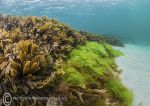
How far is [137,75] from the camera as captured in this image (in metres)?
8.98

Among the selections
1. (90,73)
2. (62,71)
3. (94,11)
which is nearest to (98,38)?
(90,73)

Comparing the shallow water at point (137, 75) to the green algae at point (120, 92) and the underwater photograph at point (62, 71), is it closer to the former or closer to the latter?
the underwater photograph at point (62, 71)

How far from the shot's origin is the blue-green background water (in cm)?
2741

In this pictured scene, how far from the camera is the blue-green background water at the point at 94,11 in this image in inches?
1079

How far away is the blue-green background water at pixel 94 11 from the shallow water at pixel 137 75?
15376 mm

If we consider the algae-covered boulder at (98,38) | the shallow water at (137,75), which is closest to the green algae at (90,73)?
the shallow water at (137,75)

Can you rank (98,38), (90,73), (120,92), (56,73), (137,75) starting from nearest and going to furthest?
(56,73), (120,92), (90,73), (137,75), (98,38)

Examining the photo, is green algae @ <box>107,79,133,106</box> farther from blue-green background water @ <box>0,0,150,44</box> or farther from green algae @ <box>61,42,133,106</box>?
blue-green background water @ <box>0,0,150,44</box>

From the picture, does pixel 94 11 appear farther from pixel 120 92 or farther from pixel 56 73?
pixel 56 73

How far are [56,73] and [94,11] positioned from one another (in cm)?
2385

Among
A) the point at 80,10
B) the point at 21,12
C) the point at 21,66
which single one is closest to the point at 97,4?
the point at 80,10

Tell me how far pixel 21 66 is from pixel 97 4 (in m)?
23.1

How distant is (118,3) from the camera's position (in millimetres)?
A: 29531

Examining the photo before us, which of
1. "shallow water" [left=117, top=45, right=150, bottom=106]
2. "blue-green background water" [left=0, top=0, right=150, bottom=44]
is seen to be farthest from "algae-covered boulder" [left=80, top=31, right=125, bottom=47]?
"blue-green background water" [left=0, top=0, right=150, bottom=44]
